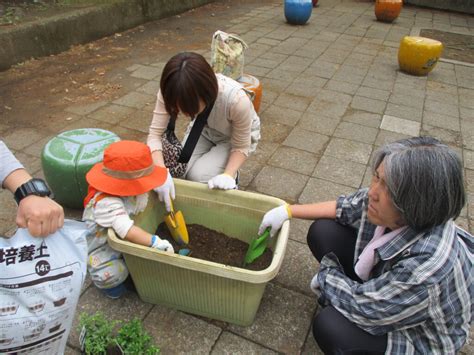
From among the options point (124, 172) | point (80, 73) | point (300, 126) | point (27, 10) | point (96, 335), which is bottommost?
point (300, 126)

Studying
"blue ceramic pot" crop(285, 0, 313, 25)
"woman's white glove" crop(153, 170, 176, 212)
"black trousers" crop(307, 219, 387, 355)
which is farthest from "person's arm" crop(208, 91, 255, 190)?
"blue ceramic pot" crop(285, 0, 313, 25)

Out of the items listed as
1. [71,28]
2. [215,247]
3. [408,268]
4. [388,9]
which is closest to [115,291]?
[215,247]

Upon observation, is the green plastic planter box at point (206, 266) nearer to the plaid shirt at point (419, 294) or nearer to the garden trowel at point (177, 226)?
the garden trowel at point (177, 226)

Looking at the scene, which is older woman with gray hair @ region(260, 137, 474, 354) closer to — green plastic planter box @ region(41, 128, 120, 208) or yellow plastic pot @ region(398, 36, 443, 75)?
green plastic planter box @ region(41, 128, 120, 208)

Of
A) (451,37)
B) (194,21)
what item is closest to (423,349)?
(194,21)

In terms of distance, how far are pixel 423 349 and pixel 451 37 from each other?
8.99 metres

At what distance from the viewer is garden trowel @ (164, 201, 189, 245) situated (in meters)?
2.10

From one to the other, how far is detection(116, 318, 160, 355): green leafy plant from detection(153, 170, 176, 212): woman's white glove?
617mm

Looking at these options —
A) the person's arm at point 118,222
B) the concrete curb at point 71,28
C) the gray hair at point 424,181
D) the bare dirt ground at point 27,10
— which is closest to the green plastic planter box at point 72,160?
the person's arm at point 118,222

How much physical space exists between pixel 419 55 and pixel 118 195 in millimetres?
5426

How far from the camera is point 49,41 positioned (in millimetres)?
5309

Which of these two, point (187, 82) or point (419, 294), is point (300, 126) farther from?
point (419, 294)

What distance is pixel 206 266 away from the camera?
1.61 m

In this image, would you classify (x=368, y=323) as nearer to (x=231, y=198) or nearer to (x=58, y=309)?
(x=231, y=198)
